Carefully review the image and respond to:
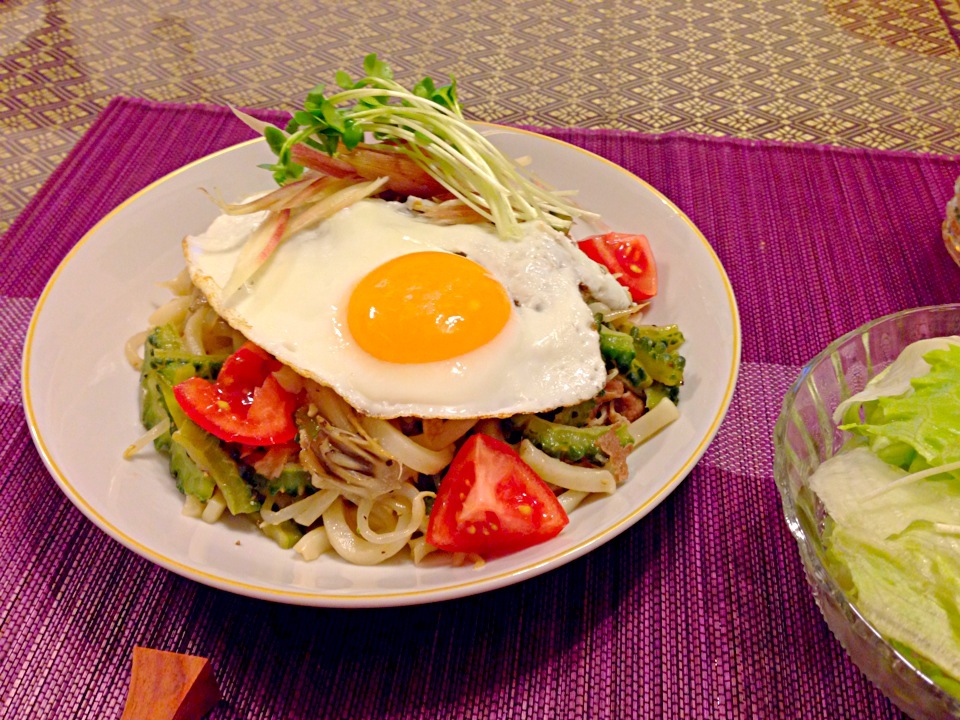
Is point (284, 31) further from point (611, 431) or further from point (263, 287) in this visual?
point (611, 431)

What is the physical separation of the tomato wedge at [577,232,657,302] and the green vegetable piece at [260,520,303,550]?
137cm

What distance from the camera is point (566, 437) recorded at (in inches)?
85.2

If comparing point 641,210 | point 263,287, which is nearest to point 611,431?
point 641,210

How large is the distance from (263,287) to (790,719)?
1871mm

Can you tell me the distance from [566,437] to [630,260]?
31.1 inches

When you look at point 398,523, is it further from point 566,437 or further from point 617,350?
point 617,350

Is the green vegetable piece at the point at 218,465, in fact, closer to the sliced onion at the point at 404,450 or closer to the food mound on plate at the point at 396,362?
the food mound on plate at the point at 396,362

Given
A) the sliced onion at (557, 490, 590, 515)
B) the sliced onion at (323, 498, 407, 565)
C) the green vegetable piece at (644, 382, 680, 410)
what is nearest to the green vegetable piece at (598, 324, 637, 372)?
the green vegetable piece at (644, 382, 680, 410)

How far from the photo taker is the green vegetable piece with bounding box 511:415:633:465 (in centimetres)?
214

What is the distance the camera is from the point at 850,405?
77.4 inches

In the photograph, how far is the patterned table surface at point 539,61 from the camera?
381 centimetres

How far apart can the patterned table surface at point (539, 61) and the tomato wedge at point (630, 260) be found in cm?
142

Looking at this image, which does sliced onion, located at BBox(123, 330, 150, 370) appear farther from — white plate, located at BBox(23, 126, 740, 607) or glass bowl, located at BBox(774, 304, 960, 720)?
glass bowl, located at BBox(774, 304, 960, 720)

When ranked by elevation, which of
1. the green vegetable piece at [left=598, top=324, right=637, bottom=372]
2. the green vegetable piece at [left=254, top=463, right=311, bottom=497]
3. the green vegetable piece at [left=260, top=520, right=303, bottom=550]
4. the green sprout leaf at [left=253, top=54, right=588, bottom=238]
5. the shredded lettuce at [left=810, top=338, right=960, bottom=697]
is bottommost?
the green vegetable piece at [left=260, top=520, right=303, bottom=550]
